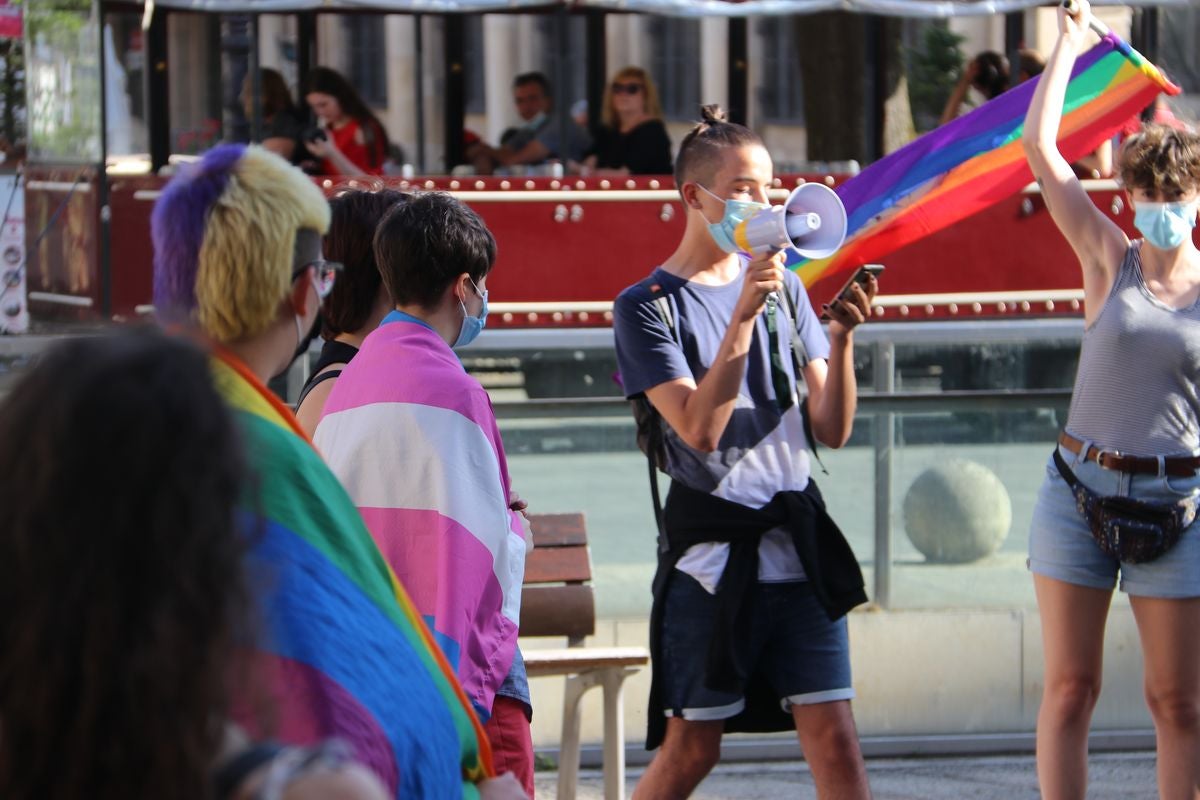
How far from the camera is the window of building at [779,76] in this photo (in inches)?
533

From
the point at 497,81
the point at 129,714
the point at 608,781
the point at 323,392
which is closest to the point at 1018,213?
the point at 497,81

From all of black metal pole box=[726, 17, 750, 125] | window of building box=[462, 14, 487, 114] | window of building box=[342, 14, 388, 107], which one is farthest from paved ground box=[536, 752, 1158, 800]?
window of building box=[342, 14, 388, 107]

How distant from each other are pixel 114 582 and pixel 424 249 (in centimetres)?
172

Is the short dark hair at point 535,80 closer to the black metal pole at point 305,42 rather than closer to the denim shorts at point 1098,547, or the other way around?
the black metal pole at point 305,42

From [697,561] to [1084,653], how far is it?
92 cm

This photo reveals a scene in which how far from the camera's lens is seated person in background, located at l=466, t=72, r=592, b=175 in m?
10.3

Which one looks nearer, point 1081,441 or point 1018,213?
point 1081,441

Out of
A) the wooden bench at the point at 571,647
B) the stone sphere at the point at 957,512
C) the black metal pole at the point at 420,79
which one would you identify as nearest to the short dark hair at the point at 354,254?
the wooden bench at the point at 571,647

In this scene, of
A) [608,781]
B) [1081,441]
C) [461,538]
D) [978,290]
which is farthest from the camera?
[978,290]

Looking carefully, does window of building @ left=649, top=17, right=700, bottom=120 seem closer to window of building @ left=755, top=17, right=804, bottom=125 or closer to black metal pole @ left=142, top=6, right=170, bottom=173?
window of building @ left=755, top=17, right=804, bottom=125

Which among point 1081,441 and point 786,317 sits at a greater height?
point 786,317

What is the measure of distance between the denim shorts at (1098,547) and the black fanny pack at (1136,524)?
0.07 ft

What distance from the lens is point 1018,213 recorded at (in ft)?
34.7

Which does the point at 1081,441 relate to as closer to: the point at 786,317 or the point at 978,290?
the point at 786,317
